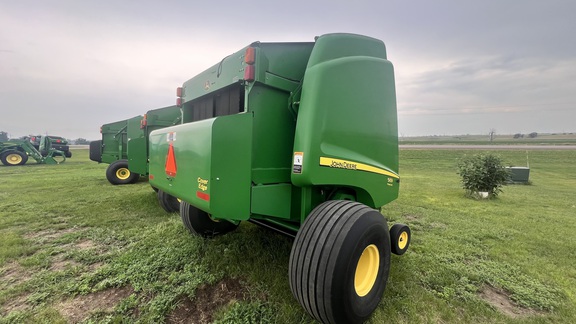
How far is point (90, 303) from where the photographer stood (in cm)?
258

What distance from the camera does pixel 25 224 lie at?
491cm

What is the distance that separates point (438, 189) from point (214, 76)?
342 inches

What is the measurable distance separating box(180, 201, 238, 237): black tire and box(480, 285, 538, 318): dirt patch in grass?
3.17 metres

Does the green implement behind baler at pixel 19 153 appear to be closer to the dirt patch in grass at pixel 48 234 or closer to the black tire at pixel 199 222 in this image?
the dirt patch in grass at pixel 48 234

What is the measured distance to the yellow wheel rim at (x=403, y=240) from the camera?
10.4ft

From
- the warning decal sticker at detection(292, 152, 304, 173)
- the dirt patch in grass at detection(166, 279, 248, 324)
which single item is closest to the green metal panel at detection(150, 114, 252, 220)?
the warning decal sticker at detection(292, 152, 304, 173)

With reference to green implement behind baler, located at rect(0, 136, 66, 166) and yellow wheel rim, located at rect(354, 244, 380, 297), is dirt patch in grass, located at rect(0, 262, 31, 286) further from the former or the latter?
green implement behind baler, located at rect(0, 136, 66, 166)

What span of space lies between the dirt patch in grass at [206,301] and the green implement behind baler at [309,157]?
76 centimetres

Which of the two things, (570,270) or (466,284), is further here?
(570,270)

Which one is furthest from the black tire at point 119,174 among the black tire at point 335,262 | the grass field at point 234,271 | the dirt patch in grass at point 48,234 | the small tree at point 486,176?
the small tree at point 486,176

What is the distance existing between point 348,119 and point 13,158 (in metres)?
21.2

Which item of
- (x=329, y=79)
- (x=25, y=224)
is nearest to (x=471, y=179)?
(x=329, y=79)

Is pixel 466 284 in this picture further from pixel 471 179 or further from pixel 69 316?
pixel 471 179

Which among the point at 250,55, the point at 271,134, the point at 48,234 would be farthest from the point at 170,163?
the point at 48,234
